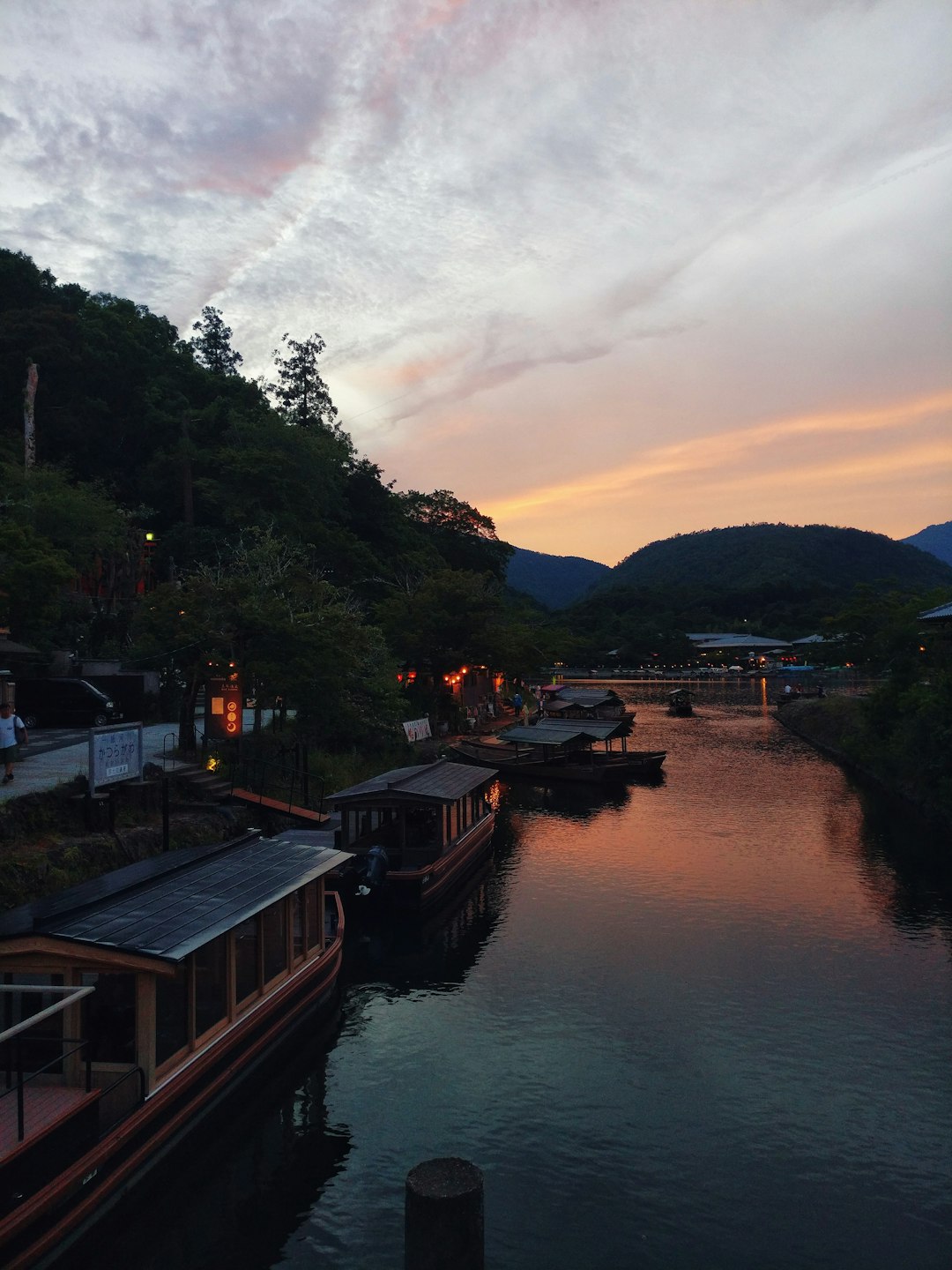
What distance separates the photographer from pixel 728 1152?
1396 cm

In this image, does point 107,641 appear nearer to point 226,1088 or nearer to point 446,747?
point 446,747

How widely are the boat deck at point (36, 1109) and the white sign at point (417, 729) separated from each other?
123 feet

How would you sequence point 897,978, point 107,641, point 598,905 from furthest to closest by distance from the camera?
point 107,641
point 598,905
point 897,978

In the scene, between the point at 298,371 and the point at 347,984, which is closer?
the point at 347,984

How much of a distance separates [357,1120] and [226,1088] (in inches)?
92.7

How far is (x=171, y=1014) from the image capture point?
13.8m

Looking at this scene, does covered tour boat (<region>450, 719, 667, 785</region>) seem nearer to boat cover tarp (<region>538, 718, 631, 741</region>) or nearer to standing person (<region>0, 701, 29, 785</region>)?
boat cover tarp (<region>538, 718, 631, 741</region>)

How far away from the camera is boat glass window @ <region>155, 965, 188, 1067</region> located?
44.0ft

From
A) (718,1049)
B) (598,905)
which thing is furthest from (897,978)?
(598,905)

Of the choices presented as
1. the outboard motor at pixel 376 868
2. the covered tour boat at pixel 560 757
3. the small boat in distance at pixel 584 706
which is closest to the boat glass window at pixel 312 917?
the outboard motor at pixel 376 868

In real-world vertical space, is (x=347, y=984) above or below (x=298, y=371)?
below

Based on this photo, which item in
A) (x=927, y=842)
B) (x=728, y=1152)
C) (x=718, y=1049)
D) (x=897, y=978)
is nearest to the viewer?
(x=728, y=1152)

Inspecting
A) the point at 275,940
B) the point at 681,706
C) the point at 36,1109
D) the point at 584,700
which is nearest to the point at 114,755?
the point at 275,940

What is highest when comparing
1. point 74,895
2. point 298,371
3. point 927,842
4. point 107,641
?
point 298,371
